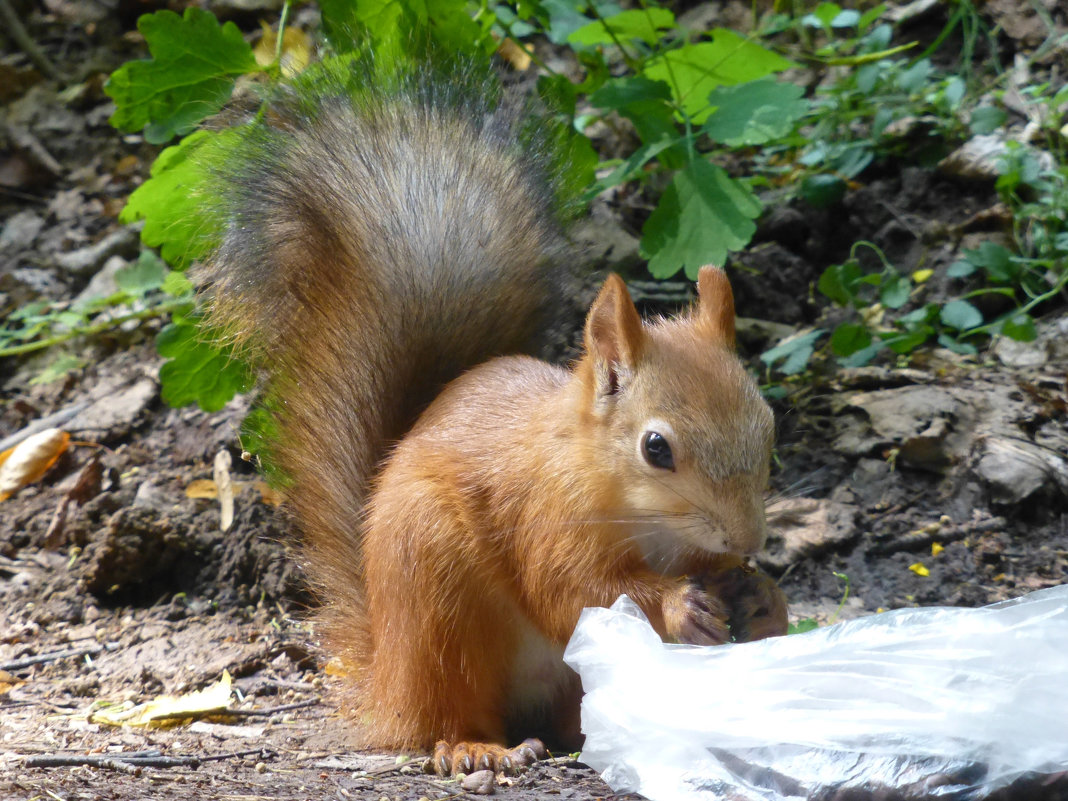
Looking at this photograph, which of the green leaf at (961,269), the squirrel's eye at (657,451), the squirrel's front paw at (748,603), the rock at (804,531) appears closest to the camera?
the squirrel's eye at (657,451)

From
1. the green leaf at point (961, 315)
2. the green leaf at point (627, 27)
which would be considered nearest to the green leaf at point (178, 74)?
the green leaf at point (627, 27)

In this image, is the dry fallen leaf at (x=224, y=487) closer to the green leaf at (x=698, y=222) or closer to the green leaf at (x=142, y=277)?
the green leaf at (x=142, y=277)

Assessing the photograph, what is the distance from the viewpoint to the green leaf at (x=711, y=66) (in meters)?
2.55

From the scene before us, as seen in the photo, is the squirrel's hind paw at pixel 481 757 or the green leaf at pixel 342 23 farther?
the green leaf at pixel 342 23

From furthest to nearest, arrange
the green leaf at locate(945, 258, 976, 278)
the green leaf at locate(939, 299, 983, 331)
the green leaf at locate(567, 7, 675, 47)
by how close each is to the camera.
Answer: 1. the green leaf at locate(945, 258, 976, 278)
2. the green leaf at locate(939, 299, 983, 331)
3. the green leaf at locate(567, 7, 675, 47)

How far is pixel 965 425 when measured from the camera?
8.32 ft

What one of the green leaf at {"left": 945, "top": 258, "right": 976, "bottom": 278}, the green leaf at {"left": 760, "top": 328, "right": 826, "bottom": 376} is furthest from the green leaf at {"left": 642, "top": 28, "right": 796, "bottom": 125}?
the green leaf at {"left": 945, "top": 258, "right": 976, "bottom": 278}

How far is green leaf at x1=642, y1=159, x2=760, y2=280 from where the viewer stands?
7.68 ft

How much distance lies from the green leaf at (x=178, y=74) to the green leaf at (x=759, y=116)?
3.65ft

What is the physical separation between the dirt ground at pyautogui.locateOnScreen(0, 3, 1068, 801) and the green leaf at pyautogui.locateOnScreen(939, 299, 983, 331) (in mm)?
107

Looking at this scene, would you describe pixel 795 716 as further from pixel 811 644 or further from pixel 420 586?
A: pixel 420 586

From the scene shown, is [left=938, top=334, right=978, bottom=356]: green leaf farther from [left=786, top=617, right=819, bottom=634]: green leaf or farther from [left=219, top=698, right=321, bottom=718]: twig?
[left=219, top=698, right=321, bottom=718]: twig

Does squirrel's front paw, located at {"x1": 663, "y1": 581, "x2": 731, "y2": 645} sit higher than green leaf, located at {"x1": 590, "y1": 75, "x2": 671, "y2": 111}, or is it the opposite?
green leaf, located at {"x1": 590, "y1": 75, "x2": 671, "y2": 111}

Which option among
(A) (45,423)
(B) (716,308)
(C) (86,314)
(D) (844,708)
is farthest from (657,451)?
(C) (86,314)
